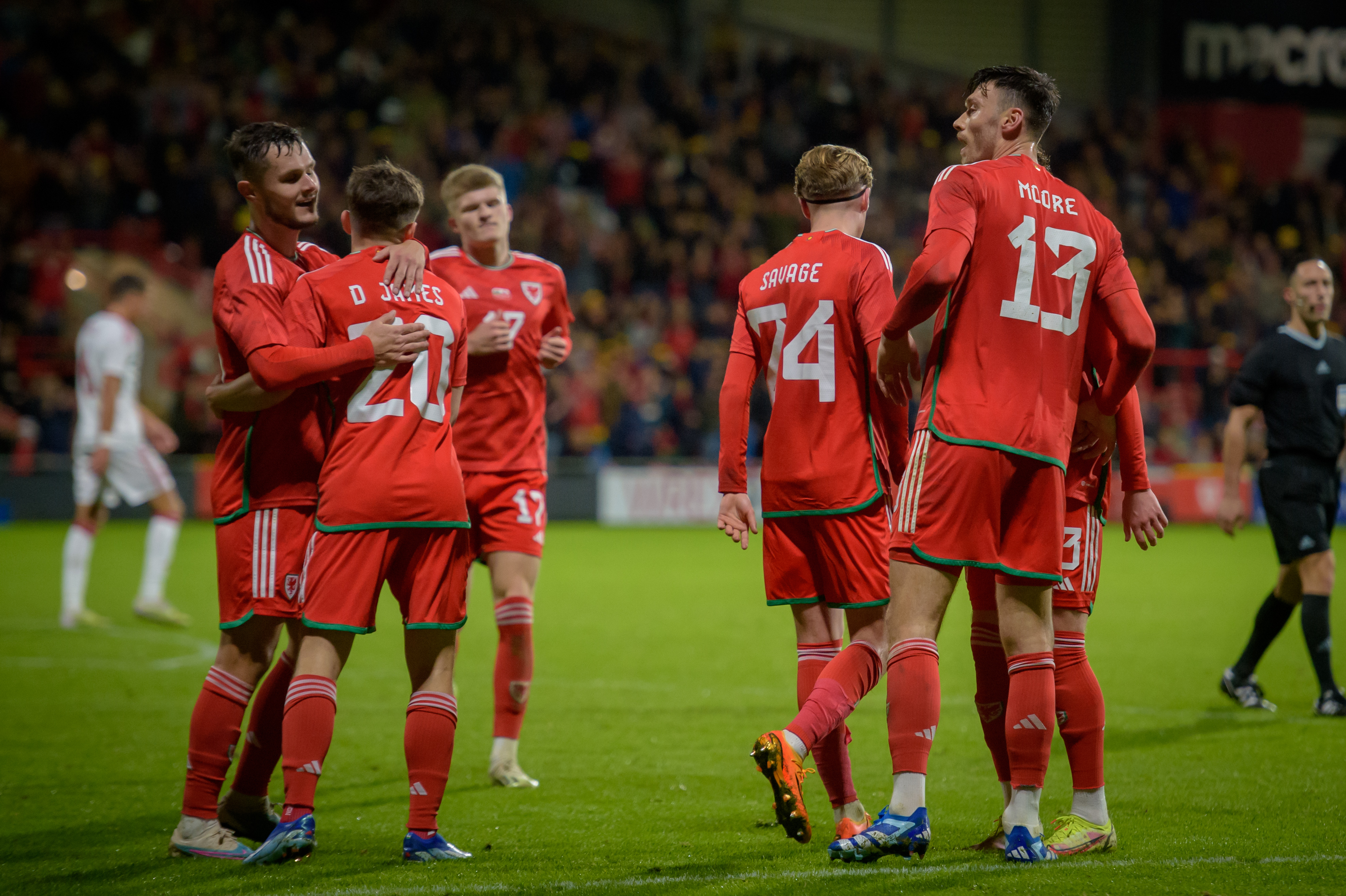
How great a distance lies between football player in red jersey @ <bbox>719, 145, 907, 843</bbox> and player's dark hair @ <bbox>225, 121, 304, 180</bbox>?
1.64m

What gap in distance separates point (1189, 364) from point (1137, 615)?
13.1 m

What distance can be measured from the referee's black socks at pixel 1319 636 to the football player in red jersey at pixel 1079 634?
3.27 meters

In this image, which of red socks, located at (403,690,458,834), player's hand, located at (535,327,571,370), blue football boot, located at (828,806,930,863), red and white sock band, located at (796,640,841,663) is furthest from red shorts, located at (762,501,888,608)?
player's hand, located at (535,327,571,370)

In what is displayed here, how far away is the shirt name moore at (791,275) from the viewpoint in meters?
4.63

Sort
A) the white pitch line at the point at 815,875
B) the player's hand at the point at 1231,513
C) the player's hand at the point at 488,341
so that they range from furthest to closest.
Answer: the player's hand at the point at 1231,513, the player's hand at the point at 488,341, the white pitch line at the point at 815,875

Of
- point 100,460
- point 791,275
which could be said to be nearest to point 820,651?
point 791,275

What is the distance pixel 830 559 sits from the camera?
4625 mm

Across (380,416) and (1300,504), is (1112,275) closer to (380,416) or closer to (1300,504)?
(380,416)

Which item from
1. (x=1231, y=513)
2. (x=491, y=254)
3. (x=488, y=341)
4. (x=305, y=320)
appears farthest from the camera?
(x=1231, y=513)

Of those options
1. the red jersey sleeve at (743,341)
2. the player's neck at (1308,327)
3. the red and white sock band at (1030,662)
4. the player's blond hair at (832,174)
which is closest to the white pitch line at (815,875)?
the red and white sock band at (1030,662)

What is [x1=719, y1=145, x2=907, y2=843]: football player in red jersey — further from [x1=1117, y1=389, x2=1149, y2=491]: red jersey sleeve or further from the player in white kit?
the player in white kit

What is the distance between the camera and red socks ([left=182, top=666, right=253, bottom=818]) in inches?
181

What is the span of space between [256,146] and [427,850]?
242 centimetres

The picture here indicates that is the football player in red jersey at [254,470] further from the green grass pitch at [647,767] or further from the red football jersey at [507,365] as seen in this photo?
the red football jersey at [507,365]
